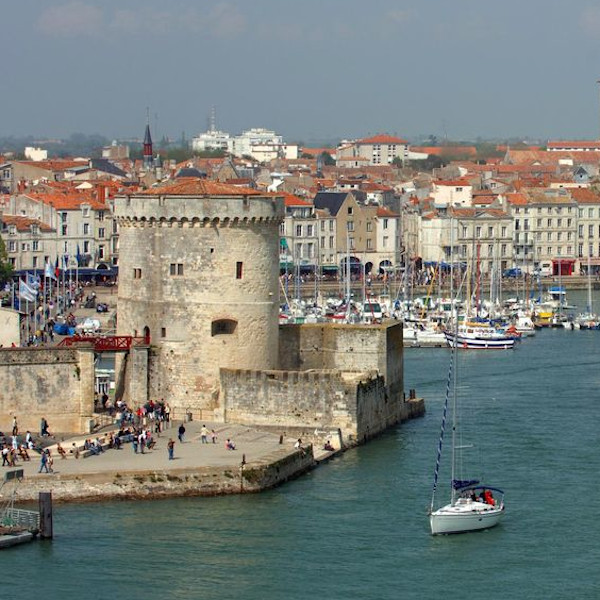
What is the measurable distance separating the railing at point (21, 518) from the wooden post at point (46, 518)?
219mm

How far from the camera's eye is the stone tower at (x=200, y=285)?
160ft

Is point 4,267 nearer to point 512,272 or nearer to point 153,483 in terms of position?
point 512,272

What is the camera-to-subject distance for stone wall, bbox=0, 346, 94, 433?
46875 mm

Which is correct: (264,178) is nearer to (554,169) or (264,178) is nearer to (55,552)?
(554,169)

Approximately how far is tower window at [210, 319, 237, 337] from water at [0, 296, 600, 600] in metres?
4.54

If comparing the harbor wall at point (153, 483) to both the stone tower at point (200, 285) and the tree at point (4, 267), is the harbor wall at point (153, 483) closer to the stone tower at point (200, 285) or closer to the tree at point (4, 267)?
the stone tower at point (200, 285)

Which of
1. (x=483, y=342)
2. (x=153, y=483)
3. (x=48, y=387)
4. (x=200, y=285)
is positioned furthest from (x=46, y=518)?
(x=483, y=342)

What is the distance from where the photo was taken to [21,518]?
3903 centimetres

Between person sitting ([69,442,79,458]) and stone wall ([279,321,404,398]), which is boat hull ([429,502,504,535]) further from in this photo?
stone wall ([279,321,404,398])

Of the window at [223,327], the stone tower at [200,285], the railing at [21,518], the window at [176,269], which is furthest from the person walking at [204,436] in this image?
the railing at [21,518]

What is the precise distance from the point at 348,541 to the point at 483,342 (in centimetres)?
4470

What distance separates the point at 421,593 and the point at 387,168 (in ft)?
498

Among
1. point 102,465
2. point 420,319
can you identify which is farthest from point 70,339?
point 420,319

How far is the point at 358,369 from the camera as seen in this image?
51.7 metres
